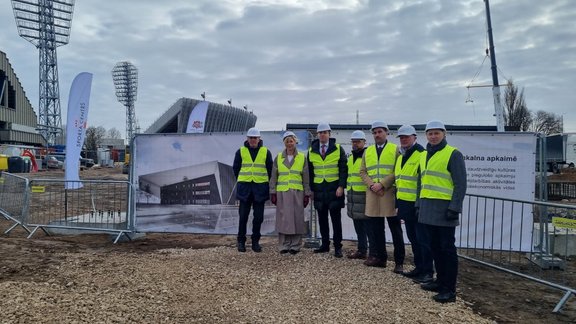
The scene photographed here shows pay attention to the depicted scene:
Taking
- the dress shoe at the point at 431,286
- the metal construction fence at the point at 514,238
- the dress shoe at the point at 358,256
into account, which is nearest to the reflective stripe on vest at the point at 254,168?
the dress shoe at the point at 358,256

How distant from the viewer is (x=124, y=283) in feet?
17.1

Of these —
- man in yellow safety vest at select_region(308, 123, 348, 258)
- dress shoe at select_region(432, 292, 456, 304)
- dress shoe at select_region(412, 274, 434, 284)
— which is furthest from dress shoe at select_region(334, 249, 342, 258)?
dress shoe at select_region(432, 292, 456, 304)

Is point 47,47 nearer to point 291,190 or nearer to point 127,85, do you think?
point 127,85

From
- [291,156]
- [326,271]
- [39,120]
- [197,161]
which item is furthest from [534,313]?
[39,120]

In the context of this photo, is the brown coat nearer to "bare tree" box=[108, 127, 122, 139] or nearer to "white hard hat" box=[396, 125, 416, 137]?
"white hard hat" box=[396, 125, 416, 137]

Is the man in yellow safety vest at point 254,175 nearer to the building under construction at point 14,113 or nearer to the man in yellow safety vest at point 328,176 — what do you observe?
the man in yellow safety vest at point 328,176

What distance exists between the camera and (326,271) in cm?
582

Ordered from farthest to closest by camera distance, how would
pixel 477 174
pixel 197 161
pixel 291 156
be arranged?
pixel 197 161 < pixel 477 174 < pixel 291 156

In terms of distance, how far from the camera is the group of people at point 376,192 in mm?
4906

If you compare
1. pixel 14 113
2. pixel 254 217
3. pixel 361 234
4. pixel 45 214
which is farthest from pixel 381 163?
pixel 14 113

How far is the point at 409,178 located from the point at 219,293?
280 cm

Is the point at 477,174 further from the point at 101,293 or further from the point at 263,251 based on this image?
the point at 101,293

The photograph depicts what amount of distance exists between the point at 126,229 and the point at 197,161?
2.02 m

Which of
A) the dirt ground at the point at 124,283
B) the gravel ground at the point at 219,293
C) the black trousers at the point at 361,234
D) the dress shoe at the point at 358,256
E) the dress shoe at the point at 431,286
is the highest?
the black trousers at the point at 361,234
